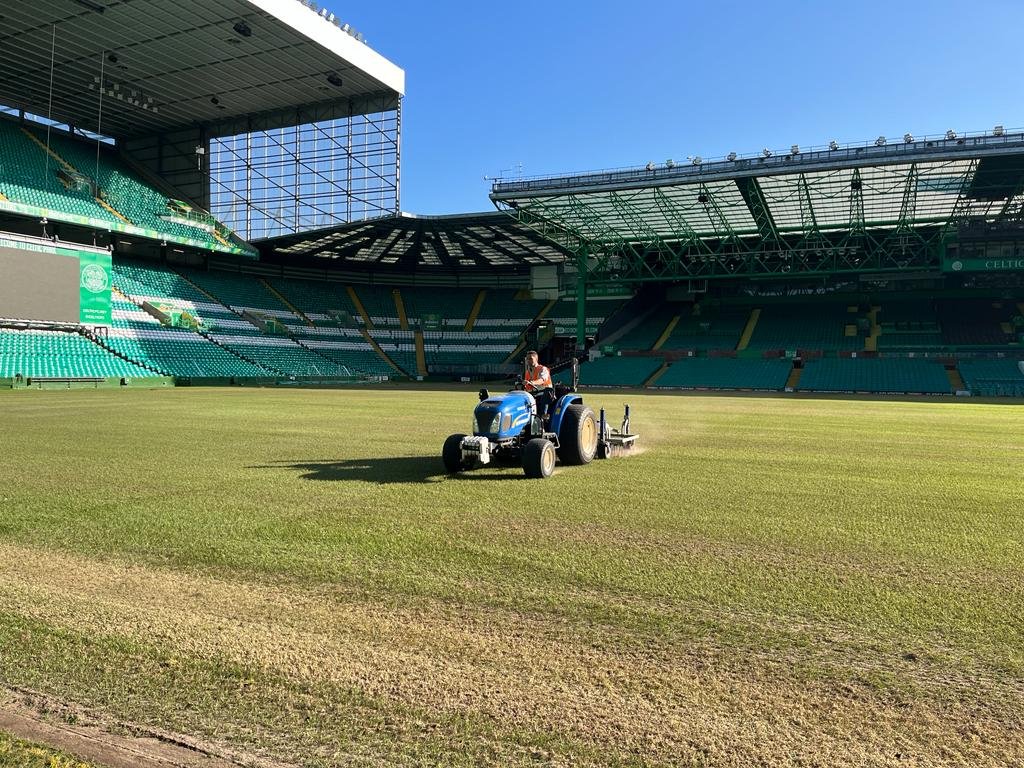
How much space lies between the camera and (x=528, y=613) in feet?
13.0

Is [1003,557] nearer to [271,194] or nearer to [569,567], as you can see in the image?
[569,567]

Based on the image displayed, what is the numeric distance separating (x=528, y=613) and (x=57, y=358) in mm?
39124

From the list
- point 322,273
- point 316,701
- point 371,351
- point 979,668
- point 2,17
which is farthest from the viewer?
point 322,273

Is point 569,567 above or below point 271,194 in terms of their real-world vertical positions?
below

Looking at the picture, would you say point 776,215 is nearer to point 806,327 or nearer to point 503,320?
point 806,327

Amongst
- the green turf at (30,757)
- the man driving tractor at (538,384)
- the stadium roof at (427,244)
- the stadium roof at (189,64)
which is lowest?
the green turf at (30,757)

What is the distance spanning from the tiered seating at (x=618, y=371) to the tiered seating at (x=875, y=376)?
10355mm

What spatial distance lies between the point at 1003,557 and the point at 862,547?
3.16 feet

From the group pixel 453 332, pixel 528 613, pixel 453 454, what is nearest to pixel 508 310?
pixel 453 332

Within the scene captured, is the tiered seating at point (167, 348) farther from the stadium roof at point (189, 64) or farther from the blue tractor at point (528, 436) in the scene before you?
the blue tractor at point (528, 436)

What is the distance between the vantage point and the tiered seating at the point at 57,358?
3309 centimetres

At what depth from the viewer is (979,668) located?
326 cm

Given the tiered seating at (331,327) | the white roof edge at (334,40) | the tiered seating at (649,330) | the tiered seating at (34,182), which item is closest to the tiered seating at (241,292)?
the tiered seating at (331,327)

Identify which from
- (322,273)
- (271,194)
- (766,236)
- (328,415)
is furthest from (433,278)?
(328,415)
